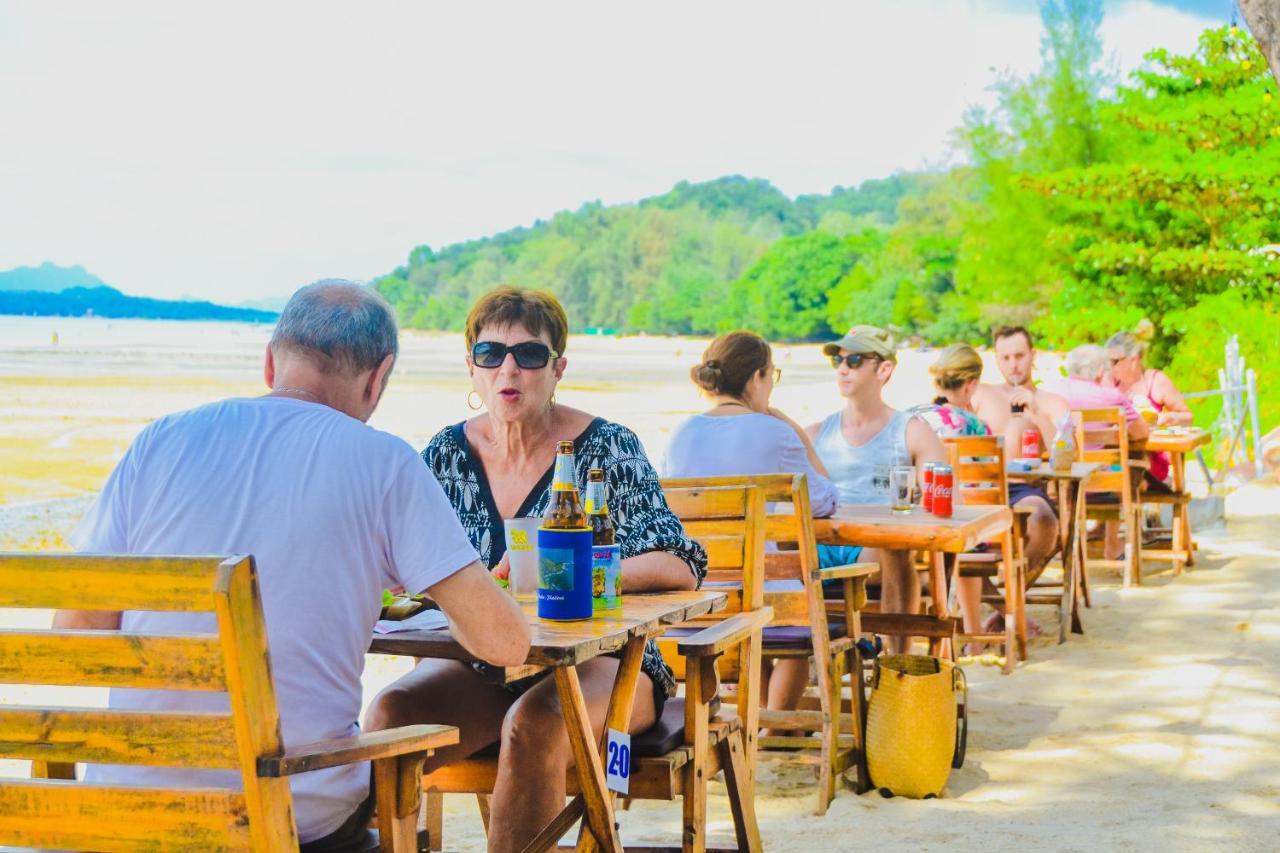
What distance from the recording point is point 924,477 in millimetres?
5004

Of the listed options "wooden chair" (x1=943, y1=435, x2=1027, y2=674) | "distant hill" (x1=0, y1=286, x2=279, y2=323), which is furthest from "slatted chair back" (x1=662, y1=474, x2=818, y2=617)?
"distant hill" (x1=0, y1=286, x2=279, y2=323)

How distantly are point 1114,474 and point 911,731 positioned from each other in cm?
423

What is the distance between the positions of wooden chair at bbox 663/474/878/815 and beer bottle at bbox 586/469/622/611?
0.88 metres

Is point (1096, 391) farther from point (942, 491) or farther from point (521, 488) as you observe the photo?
point (521, 488)

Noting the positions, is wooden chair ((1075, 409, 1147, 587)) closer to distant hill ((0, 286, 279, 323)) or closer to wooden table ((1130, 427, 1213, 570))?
wooden table ((1130, 427, 1213, 570))

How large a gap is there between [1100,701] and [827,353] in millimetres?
1760

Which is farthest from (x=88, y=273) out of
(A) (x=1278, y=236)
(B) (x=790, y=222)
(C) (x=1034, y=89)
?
(A) (x=1278, y=236)

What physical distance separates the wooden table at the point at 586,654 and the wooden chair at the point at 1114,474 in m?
5.59

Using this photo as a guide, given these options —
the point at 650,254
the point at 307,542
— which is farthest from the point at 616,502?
the point at 650,254

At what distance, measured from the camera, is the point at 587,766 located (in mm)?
2619

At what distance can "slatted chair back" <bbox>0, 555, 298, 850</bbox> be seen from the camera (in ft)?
6.02

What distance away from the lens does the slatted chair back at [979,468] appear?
6277 millimetres

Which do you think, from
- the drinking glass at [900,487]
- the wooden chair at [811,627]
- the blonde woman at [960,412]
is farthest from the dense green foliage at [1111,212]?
the wooden chair at [811,627]

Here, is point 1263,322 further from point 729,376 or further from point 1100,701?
point 729,376
